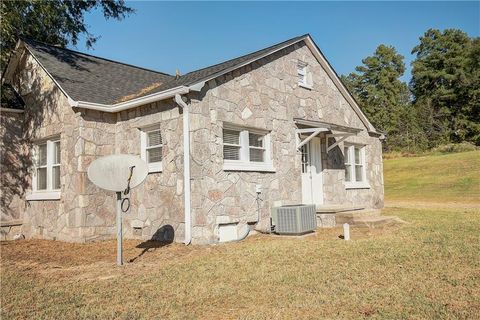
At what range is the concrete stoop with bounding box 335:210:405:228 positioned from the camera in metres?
10.0

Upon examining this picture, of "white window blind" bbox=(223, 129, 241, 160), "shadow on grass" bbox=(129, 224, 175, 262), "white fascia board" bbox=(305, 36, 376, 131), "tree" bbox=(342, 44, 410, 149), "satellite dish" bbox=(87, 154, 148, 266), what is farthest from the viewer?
"tree" bbox=(342, 44, 410, 149)

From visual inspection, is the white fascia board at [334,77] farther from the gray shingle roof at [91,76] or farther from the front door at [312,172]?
the gray shingle roof at [91,76]

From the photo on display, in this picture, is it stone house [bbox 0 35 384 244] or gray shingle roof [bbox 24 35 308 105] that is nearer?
stone house [bbox 0 35 384 244]

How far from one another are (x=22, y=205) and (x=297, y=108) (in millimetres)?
→ 8277

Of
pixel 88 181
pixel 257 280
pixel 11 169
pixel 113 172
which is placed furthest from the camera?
pixel 11 169

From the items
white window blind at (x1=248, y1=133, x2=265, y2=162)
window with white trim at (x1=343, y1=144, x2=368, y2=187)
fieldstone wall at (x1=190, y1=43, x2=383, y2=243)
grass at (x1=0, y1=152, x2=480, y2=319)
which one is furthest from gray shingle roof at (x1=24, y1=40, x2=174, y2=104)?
window with white trim at (x1=343, y1=144, x2=368, y2=187)

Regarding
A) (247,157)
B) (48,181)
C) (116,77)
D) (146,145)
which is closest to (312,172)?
(247,157)

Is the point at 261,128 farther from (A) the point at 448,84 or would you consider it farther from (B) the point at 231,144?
(A) the point at 448,84

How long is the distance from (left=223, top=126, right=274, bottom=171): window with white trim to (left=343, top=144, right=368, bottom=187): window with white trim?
474cm

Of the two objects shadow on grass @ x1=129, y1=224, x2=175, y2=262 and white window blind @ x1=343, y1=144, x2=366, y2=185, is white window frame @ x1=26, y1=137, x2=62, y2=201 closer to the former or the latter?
shadow on grass @ x1=129, y1=224, x2=175, y2=262

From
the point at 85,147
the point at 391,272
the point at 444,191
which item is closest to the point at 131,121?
the point at 85,147

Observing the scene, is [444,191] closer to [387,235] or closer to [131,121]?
[387,235]

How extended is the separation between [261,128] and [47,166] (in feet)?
19.2

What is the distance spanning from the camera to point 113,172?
22.5 ft
